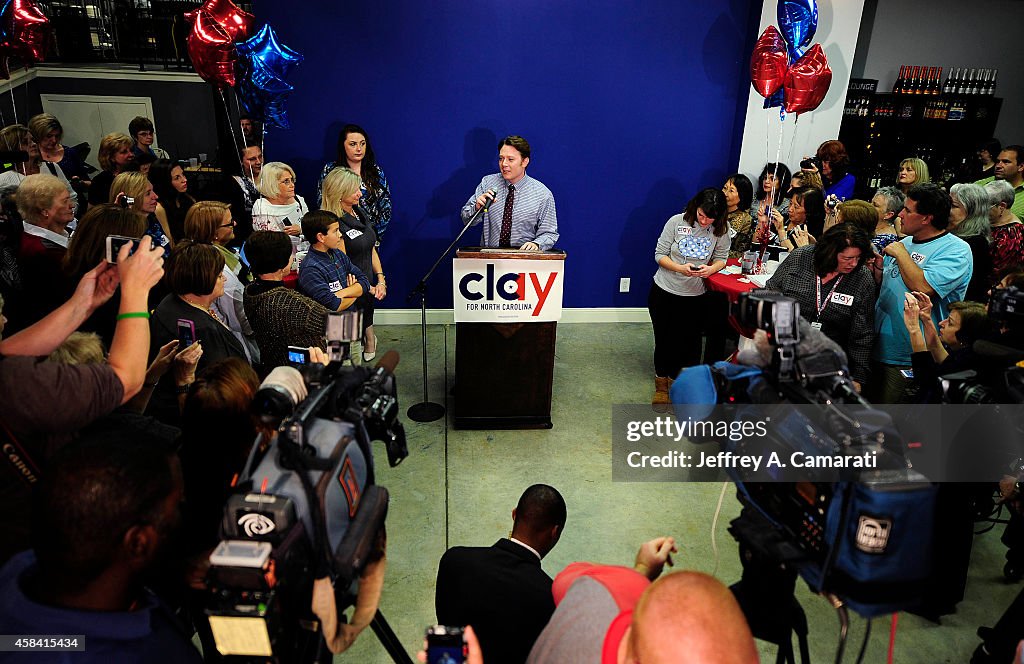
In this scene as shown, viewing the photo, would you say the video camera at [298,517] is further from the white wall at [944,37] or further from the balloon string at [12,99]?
the white wall at [944,37]

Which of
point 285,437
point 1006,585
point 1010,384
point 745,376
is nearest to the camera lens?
point 285,437

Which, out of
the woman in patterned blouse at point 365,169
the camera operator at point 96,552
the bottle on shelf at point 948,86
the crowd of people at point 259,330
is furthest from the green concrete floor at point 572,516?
the bottle on shelf at point 948,86

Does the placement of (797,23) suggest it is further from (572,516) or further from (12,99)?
(12,99)

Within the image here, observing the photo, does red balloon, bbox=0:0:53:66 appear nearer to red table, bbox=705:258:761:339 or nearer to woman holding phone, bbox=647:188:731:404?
woman holding phone, bbox=647:188:731:404

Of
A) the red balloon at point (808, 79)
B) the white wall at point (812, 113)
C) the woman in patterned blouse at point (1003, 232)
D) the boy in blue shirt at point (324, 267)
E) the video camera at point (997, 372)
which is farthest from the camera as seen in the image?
the white wall at point (812, 113)

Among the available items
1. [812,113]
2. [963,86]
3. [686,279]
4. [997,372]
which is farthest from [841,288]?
[963,86]

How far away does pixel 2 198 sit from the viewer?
3.68 metres

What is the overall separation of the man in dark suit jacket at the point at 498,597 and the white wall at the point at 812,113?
15.7 ft

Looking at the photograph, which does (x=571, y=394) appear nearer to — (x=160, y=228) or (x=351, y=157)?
(x=351, y=157)

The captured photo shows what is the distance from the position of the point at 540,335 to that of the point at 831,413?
7.98ft

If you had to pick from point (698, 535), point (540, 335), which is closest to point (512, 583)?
point (698, 535)

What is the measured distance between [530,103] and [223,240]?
9.85 ft

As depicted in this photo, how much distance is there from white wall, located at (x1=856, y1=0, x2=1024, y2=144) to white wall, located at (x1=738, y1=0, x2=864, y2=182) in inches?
103

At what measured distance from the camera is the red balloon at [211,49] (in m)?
4.01
